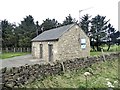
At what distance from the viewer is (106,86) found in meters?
9.16

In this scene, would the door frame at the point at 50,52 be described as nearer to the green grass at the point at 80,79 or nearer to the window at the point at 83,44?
the window at the point at 83,44

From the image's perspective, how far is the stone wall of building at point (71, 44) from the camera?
18.5 metres

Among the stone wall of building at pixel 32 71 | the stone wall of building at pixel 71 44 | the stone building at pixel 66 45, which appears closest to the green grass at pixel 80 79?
the stone wall of building at pixel 32 71

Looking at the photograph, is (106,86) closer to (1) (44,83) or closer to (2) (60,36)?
(1) (44,83)

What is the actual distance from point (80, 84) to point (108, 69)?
417 centimetres

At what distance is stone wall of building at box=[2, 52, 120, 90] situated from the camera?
8312 mm

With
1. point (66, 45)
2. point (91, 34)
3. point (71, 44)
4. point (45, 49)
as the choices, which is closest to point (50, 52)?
point (45, 49)

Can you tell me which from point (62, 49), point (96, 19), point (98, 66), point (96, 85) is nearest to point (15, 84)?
point (96, 85)

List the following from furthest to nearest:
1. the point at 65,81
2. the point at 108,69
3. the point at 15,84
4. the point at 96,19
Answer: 1. the point at 96,19
2. the point at 108,69
3. the point at 65,81
4. the point at 15,84

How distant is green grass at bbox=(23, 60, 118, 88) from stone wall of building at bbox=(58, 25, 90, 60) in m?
6.06

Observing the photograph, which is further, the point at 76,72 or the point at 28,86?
the point at 76,72

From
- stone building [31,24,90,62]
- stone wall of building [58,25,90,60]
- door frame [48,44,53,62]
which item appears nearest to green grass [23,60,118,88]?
stone building [31,24,90,62]

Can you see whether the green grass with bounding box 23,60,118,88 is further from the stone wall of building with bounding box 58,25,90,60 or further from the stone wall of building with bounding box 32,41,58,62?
the stone wall of building with bounding box 32,41,58,62

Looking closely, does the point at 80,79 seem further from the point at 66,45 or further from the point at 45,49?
the point at 45,49
